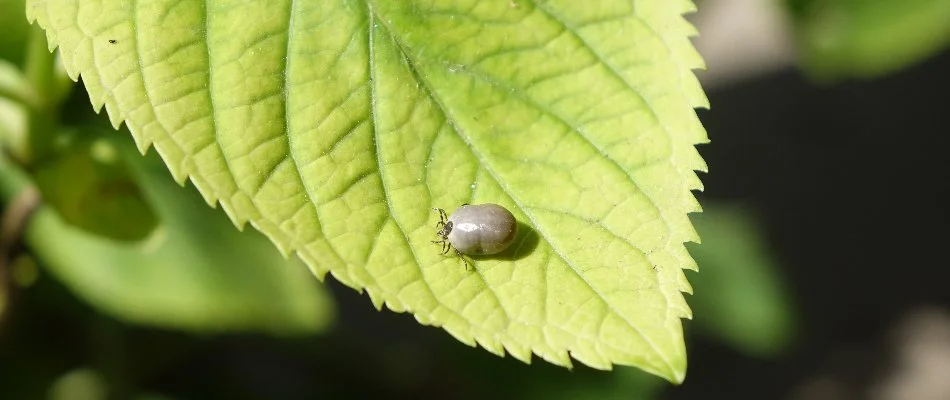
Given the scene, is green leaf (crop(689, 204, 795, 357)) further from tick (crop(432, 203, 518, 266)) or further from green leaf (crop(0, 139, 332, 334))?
tick (crop(432, 203, 518, 266))

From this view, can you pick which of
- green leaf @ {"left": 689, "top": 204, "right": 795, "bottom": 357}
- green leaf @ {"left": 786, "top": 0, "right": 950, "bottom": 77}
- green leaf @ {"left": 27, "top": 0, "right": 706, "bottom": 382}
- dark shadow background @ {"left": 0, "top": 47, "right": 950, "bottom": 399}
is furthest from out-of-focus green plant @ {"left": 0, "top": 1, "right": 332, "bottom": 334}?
green leaf @ {"left": 786, "top": 0, "right": 950, "bottom": 77}

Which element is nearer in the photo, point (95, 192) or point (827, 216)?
point (95, 192)

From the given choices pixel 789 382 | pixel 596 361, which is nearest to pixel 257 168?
pixel 596 361

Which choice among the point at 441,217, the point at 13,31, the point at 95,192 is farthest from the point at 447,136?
the point at 13,31

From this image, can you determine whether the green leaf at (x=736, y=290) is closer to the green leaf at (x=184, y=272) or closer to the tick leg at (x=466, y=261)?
the green leaf at (x=184, y=272)

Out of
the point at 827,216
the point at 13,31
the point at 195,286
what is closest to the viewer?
the point at 13,31

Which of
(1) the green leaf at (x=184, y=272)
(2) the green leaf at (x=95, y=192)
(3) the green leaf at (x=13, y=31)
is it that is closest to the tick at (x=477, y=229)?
(2) the green leaf at (x=95, y=192)

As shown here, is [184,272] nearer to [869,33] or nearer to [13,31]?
[13,31]
